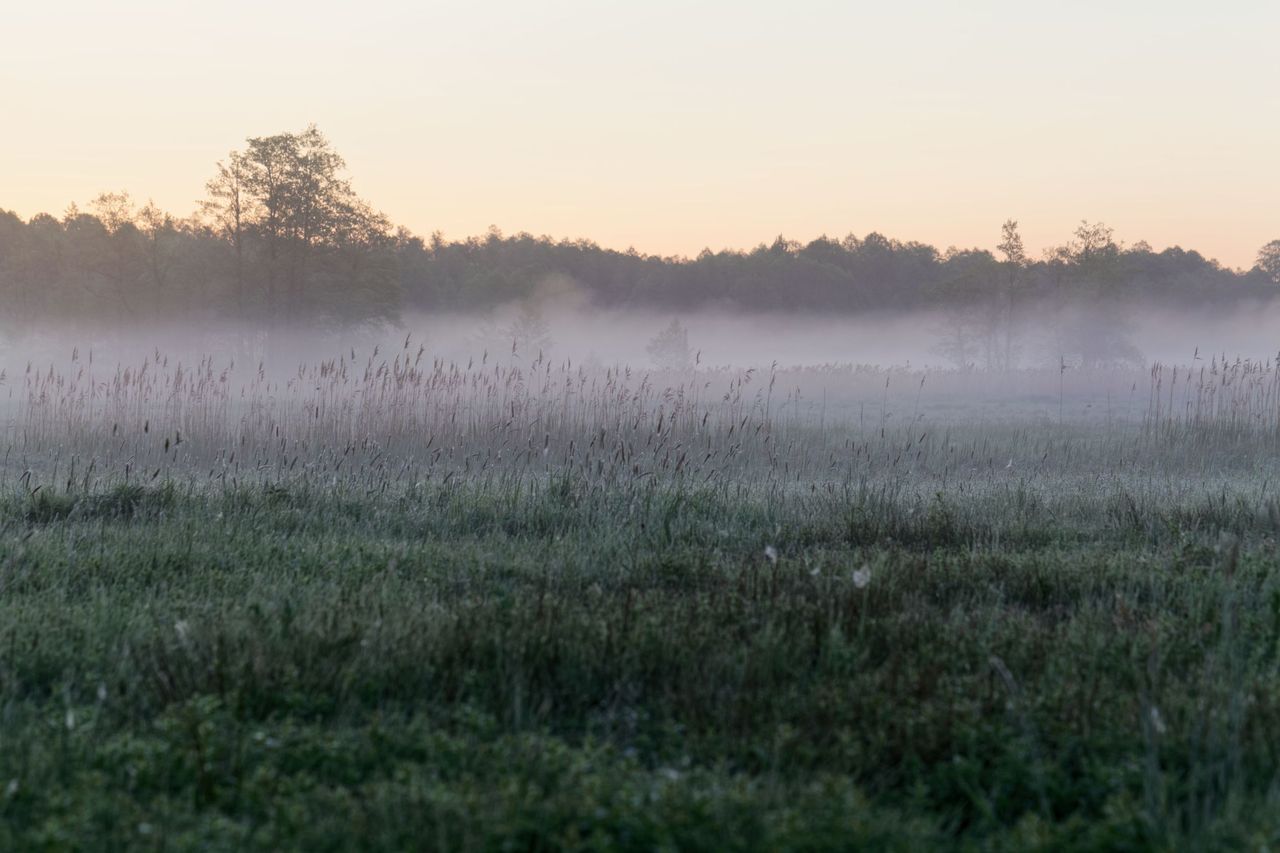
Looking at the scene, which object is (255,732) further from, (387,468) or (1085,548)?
(387,468)

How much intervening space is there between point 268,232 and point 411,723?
41253 millimetres

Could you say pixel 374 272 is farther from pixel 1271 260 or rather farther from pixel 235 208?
pixel 1271 260

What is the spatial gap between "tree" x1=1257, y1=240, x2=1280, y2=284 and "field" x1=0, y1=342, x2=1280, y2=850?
89102 mm

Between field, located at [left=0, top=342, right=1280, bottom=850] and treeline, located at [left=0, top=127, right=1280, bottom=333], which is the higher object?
treeline, located at [left=0, top=127, right=1280, bottom=333]

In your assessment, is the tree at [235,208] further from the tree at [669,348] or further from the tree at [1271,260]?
the tree at [1271,260]

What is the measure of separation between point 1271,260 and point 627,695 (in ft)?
323

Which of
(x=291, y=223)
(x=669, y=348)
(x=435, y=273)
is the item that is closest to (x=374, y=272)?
(x=291, y=223)

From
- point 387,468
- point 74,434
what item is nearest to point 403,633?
point 387,468

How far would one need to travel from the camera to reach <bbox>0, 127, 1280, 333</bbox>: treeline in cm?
4091

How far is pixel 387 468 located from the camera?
10.0 metres

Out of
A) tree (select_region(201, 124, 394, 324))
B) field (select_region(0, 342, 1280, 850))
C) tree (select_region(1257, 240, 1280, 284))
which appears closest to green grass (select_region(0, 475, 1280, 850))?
field (select_region(0, 342, 1280, 850))

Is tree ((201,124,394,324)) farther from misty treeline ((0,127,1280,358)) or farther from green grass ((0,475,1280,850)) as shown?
green grass ((0,475,1280,850))

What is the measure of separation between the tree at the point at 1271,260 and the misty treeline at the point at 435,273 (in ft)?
0.55

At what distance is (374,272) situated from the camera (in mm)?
41312
